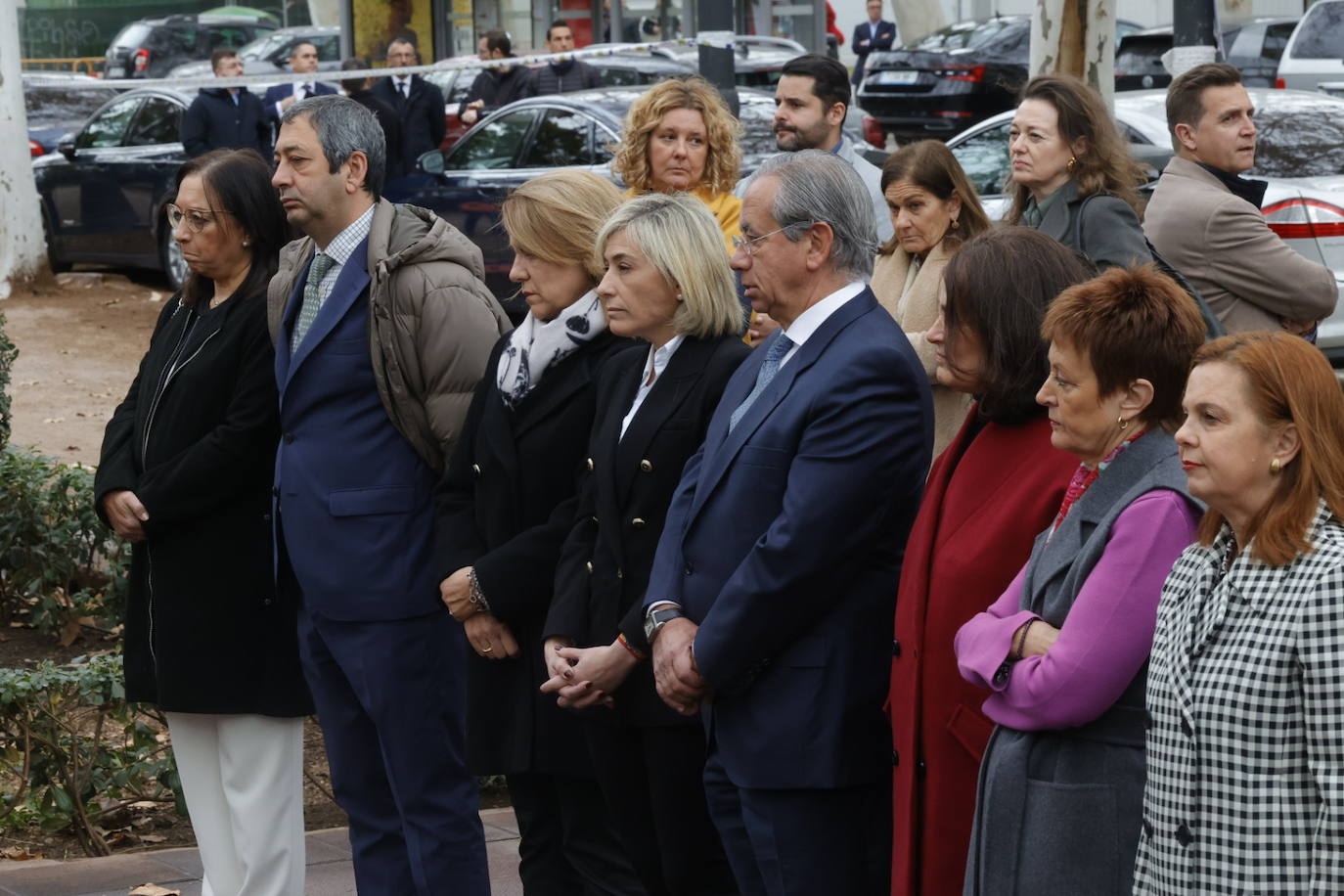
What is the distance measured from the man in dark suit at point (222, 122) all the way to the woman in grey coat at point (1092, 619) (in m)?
12.6

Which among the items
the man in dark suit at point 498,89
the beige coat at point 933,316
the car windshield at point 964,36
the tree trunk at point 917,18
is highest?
the tree trunk at point 917,18

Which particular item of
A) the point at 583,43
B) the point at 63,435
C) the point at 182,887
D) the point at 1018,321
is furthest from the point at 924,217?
the point at 583,43

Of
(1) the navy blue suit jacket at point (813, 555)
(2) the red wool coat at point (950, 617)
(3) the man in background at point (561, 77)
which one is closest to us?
(2) the red wool coat at point (950, 617)

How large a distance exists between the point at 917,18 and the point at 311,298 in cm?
2827

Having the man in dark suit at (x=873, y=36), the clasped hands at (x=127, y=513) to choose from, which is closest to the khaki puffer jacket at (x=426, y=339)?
the clasped hands at (x=127, y=513)

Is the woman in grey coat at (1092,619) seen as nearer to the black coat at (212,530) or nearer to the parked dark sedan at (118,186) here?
the black coat at (212,530)

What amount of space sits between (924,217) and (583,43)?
24901 mm

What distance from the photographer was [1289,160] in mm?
9719

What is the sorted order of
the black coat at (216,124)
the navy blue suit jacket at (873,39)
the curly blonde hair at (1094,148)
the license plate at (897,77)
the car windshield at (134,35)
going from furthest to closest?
the car windshield at (134,35) < the navy blue suit jacket at (873,39) < the license plate at (897,77) < the black coat at (216,124) < the curly blonde hair at (1094,148)

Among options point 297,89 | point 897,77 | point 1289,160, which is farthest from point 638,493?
point 897,77

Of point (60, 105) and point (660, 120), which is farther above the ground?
point (60, 105)

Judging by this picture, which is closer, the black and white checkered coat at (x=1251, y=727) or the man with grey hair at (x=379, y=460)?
the black and white checkered coat at (x=1251, y=727)

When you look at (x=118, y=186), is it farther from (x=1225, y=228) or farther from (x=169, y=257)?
(x=1225, y=228)

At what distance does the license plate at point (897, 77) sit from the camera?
23.3 m
